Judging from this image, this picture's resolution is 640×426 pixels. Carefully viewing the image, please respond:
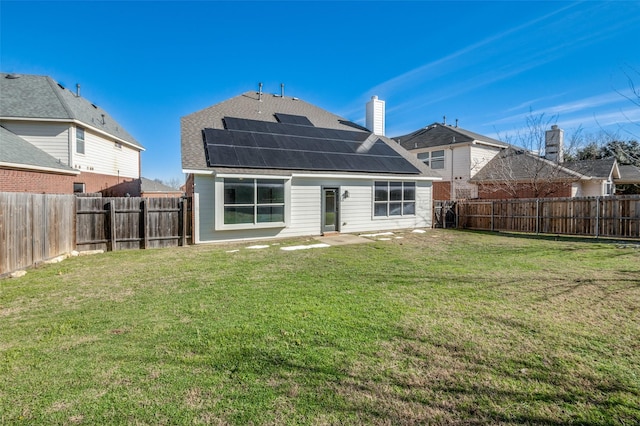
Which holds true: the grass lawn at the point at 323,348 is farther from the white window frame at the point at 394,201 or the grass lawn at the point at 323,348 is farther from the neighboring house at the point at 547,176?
the neighboring house at the point at 547,176

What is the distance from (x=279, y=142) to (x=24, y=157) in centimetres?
991

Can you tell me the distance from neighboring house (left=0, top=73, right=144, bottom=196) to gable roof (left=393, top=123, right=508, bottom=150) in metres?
20.7

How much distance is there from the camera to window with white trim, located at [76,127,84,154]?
50.2 feet

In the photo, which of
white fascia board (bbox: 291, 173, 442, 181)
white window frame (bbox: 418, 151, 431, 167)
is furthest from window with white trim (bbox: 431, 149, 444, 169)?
white fascia board (bbox: 291, 173, 442, 181)

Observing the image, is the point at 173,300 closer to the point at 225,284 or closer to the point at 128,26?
the point at 225,284

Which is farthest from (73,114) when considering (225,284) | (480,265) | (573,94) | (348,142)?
(573,94)

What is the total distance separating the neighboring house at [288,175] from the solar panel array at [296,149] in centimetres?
4

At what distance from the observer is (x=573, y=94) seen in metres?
16.7

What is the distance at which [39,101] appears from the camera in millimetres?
15016

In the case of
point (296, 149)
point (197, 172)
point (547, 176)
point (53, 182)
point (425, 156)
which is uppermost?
point (425, 156)

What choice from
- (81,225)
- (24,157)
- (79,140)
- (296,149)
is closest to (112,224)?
(81,225)

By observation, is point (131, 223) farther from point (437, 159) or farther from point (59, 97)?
point (437, 159)

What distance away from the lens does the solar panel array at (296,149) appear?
37.8 feet

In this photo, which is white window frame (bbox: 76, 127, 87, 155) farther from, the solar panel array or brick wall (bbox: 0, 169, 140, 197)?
the solar panel array
